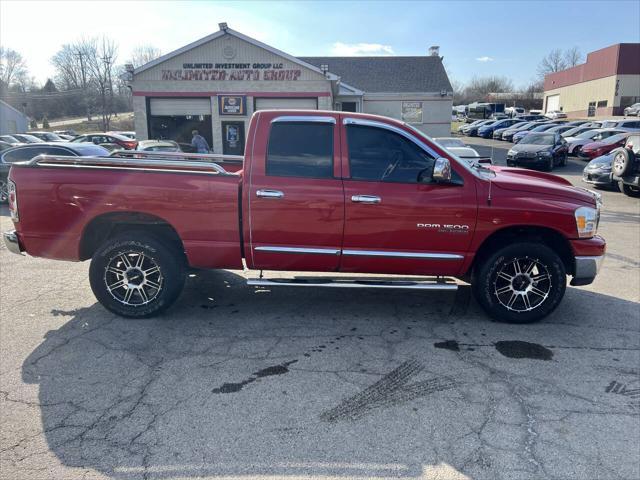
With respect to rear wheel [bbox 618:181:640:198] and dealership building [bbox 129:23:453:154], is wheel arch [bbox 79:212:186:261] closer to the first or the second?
rear wheel [bbox 618:181:640:198]

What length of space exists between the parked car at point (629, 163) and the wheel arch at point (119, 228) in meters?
12.7

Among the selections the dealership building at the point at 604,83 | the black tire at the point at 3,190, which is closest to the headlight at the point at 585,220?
the black tire at the point at 3,190

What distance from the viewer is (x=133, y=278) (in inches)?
195

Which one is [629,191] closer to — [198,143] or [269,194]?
[269,194]

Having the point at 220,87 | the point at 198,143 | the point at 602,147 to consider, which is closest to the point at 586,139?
the point at 602,147

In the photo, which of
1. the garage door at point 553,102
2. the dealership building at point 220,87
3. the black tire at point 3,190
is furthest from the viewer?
the garage door at point 553,102

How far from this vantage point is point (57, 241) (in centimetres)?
490

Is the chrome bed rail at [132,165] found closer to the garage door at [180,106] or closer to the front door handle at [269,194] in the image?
the front door handle at [269,194]

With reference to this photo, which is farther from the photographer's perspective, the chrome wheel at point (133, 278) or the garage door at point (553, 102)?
the garage door at point (553, 102)

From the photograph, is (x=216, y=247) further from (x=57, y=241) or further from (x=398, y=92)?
(x=398, y=92)

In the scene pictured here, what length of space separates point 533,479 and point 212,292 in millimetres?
4091

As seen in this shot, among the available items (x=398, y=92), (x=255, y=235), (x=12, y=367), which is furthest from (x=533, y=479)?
(x=398, y=92)

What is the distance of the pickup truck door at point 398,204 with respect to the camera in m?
4.68

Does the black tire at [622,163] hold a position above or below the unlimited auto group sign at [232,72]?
below
